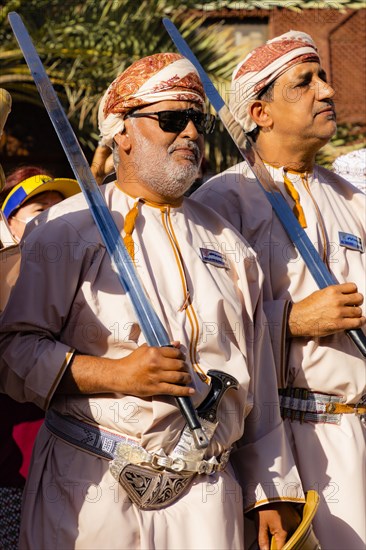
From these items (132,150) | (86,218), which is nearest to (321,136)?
(132,150)

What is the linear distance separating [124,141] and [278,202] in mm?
722

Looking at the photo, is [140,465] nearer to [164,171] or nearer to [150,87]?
[164,171]

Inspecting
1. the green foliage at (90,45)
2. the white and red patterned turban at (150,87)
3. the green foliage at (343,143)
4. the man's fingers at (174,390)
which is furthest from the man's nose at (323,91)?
the green foliage at (343,143)

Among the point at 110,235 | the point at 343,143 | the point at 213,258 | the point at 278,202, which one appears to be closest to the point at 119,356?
the point at 110,235

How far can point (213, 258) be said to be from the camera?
3977mm

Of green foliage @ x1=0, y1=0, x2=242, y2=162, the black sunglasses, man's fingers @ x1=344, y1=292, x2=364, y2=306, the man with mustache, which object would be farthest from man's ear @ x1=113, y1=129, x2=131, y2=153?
green foliage @ x1=0, y1=0, x2=242, y2=162

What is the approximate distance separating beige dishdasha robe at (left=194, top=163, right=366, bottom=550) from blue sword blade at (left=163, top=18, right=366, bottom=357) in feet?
0.37

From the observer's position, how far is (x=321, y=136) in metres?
4.62

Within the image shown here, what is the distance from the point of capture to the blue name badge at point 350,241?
4543 millimetres

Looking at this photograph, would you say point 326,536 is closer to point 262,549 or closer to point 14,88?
point 262,549

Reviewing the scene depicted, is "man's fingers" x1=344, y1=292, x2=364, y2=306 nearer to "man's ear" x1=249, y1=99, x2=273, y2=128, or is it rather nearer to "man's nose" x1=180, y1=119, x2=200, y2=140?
"man's nose" x1=180, y1=119, x2=200, y2=140

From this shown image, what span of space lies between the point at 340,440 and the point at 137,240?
1217mm

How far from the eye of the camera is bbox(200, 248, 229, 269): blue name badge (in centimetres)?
395

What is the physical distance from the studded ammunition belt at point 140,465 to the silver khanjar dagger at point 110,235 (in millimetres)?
190
